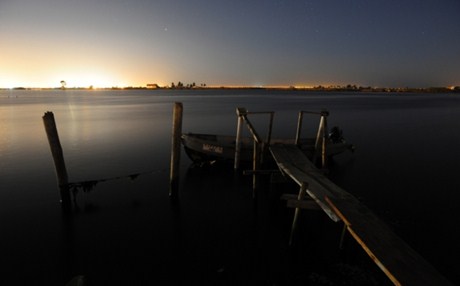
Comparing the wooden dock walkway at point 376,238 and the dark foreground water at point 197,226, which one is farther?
the dark foreground water at point 197,226

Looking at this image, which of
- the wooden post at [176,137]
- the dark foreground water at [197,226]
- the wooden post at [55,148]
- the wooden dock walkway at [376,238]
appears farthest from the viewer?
the wooden post at [176,137]

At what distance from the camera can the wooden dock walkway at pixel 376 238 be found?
15.4ft

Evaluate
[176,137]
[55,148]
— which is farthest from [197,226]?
[55,148]

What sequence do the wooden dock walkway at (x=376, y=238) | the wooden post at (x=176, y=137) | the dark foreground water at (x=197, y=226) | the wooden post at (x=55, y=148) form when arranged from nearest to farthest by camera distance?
the wooden dock walkway at (x=376, y=238) → the dark foreground water at (x=197, y=226) → the wooden post at (x=55, y=148) → the wooden post at (x=176, y=137)

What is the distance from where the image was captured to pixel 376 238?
18.3ft

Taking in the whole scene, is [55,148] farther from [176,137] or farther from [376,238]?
[376,238]

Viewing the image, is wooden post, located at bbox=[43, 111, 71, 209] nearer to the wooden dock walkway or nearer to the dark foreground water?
the dark foreground water

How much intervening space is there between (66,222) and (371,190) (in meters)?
13.0

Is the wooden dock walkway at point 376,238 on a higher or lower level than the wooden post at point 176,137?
lower

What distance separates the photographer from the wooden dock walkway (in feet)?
15.4

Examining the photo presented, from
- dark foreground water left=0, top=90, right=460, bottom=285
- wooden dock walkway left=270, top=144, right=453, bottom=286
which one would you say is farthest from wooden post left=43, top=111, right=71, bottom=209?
wooden dock walkway left=270, top=144, right=453, bottom=286

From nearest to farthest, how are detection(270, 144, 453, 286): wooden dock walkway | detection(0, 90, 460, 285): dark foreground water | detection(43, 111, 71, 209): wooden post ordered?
1. detection(270, 144, 453, 286): wooden dock walkway
2. detection(0, 90, 460, 285): dark foreground water
3. detection(43, 111, 71, 209): wooden post

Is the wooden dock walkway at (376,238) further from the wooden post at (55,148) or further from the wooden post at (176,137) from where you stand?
the wooden post at (55,148)

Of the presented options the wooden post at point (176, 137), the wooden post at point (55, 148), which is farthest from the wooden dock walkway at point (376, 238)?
the wooden post at point (55, 148)
